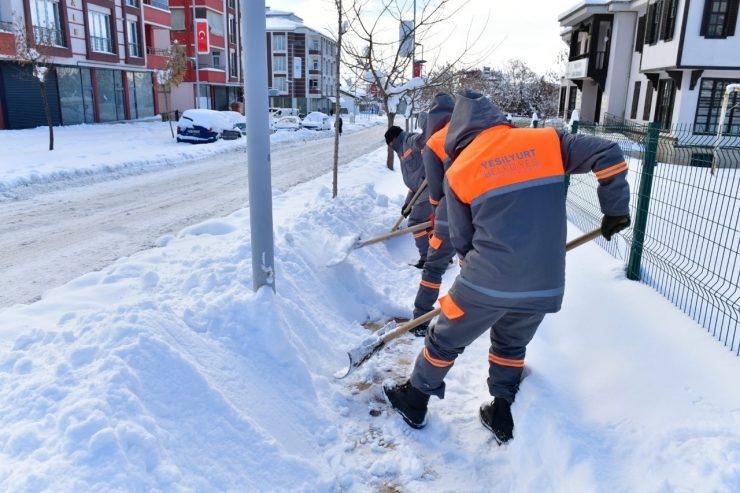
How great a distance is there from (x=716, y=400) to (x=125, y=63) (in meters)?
33.0

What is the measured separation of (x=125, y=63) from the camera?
29953 millimetres

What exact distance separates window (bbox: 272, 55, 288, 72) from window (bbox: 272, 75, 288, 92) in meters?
0.84

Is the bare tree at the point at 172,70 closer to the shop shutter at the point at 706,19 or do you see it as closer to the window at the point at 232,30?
the window at the point at 232,30

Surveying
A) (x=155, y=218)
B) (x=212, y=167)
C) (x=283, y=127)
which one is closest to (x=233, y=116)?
(x=283, y=127)

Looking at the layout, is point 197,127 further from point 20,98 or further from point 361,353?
point 361,353

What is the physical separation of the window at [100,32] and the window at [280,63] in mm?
31858

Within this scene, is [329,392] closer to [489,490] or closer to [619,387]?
[489,490]

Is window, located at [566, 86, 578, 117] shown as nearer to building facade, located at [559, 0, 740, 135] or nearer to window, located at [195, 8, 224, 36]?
building facade, located at [559, 0, 740, 135]

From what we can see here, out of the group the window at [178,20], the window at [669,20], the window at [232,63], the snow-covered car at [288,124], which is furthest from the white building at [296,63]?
the window at [669,20]

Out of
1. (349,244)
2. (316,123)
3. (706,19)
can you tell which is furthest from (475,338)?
(316,123)

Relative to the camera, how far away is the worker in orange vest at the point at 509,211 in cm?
258

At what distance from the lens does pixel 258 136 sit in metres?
3.45

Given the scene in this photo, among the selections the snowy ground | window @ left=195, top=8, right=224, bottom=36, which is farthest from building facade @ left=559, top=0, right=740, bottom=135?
window @ left=195, top=8, right=224, bottom=36

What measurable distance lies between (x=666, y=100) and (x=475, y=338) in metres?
21.2
